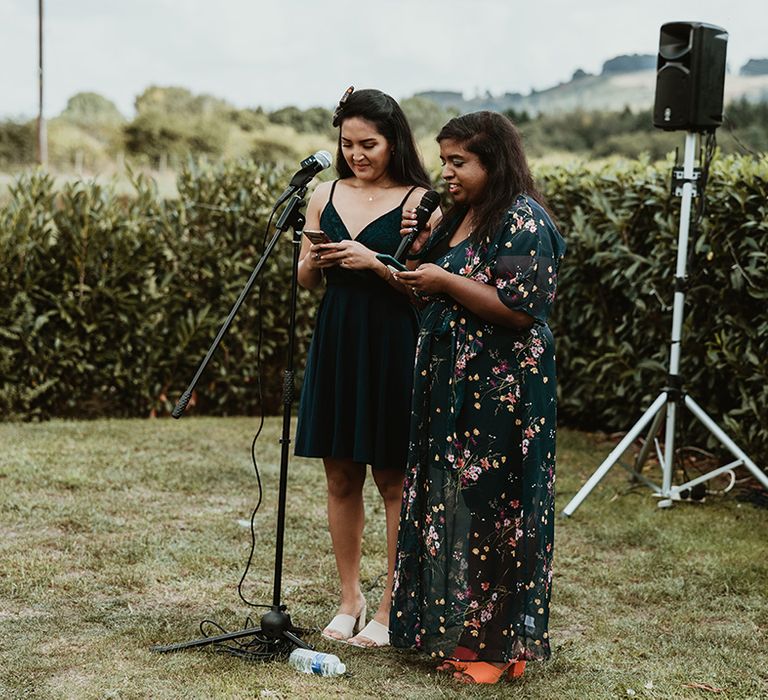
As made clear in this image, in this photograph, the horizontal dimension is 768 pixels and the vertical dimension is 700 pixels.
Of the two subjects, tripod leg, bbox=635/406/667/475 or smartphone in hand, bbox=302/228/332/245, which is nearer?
smartphone in hand, bbox=302/228/332/245

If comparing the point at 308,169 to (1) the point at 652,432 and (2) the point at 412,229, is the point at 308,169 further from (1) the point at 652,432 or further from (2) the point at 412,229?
(1) the point at 652,432

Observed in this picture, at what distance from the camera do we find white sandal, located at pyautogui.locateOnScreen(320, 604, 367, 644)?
12.1 feet

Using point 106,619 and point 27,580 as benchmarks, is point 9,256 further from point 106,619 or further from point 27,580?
point 106,619

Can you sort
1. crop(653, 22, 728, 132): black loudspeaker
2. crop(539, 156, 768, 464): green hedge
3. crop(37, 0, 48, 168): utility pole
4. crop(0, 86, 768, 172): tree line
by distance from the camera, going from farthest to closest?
crop(0, 86, 768, 172): tree line, crop(37, 0, 48, 168): utility pole, crop(539, 156, 768, 464): green hedge, crop(653, 22, 728, 132): black loudspeaker

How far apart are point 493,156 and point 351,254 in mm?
523

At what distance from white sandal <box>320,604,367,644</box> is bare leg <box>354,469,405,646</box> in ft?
0.20

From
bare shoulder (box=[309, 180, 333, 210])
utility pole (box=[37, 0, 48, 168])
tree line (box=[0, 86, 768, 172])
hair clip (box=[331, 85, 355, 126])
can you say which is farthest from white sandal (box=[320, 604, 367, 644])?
tree line (box=[0, 86, 768, 172])

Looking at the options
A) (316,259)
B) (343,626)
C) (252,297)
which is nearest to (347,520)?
(343,626)

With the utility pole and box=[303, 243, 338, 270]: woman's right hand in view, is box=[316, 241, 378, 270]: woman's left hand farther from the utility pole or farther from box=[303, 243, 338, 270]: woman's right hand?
the utility pole

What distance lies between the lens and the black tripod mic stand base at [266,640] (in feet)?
11.2

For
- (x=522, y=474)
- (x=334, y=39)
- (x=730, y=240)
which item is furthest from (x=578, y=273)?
(x=334, y=39)

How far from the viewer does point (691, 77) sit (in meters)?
5.55

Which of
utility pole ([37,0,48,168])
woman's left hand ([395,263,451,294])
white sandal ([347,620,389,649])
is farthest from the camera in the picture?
utility pole ([37,0,48,168])

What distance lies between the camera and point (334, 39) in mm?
30016
